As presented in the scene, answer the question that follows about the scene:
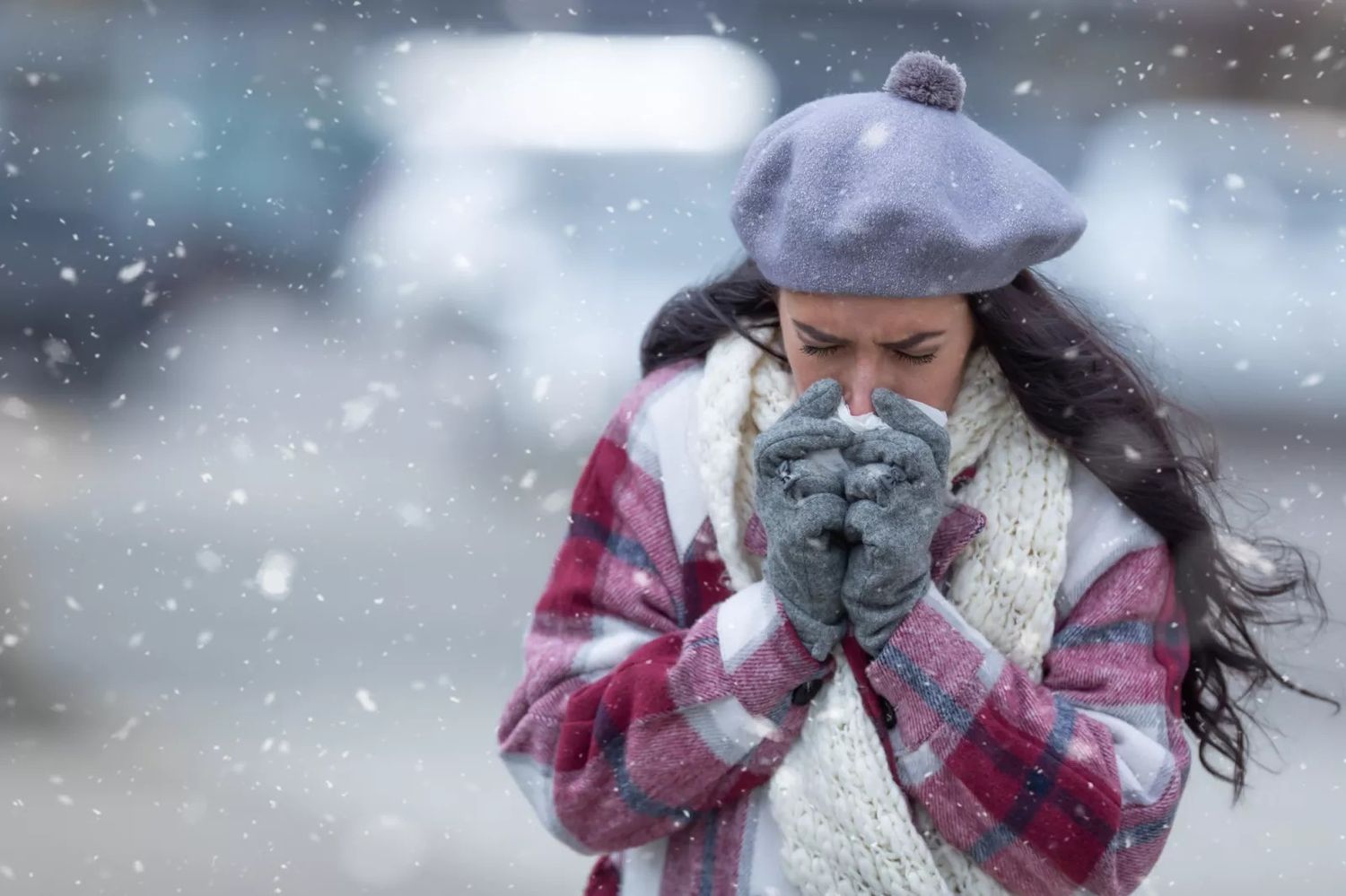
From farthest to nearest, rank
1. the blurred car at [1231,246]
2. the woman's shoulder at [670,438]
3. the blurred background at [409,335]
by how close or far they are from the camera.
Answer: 1. the blurred car at [1231,246]
2. the blurred background at [409,335]
3. the woman's shoulder at [670,438]

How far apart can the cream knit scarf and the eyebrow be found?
0.40 ft

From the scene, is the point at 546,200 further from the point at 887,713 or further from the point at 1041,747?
the point at 1041,747

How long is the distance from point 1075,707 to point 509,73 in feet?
15.1

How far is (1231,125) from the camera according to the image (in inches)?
213

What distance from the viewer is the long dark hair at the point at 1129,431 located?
167 centimetres

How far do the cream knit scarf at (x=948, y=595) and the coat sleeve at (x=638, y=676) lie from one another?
6 centimetres

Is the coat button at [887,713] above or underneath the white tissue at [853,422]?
underneath

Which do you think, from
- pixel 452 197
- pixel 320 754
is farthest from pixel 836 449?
pixel 452 197

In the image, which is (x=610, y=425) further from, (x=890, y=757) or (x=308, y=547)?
(x=308, y=547)

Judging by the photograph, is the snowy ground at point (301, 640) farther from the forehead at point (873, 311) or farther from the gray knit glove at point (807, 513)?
the forehead at point (873, 311)

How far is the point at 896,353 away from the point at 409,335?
4.57 m

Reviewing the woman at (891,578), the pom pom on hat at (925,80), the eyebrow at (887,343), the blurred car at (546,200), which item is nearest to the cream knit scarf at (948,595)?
the woman at (891,578)

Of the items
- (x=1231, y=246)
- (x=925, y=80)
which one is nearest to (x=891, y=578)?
(x=925, y=80)

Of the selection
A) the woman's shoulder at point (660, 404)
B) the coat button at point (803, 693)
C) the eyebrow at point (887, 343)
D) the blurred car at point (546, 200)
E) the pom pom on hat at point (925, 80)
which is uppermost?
the blurred car at point (546, 200)
